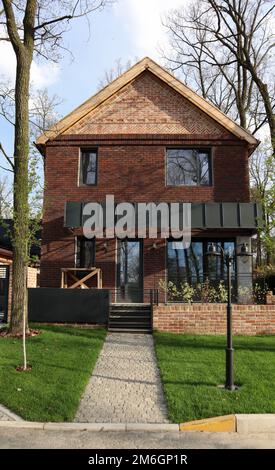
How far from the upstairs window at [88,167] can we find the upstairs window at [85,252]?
2293 mm

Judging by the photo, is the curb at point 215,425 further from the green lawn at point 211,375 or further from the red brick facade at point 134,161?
the red brick facade at point 134,161

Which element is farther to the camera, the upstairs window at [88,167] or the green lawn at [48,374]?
the upstairs window at [88,167]

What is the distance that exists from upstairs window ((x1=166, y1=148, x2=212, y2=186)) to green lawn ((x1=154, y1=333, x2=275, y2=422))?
6676mm

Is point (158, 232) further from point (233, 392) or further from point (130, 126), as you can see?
point (233, 392)

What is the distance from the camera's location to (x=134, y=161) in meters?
15.4

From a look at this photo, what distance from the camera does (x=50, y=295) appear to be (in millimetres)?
12633

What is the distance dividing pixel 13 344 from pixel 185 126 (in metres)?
10.5

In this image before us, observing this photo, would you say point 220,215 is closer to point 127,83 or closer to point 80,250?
point 80,250

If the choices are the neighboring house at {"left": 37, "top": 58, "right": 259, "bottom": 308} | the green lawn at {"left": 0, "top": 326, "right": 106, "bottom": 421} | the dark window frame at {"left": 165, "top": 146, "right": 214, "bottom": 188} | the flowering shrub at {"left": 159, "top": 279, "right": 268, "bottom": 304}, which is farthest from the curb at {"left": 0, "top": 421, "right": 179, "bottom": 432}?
the dark window frame at {"left": 165, "top": 146, "right": 214, "bottom": 188}

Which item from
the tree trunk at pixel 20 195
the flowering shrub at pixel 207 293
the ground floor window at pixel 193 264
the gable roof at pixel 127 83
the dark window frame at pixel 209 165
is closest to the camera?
the tree trunk at pixel 20 195

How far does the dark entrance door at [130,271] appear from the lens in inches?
575

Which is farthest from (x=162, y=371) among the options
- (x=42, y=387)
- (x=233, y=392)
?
(x=42, y=387)

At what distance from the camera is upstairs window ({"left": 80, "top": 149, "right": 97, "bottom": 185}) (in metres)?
15.5

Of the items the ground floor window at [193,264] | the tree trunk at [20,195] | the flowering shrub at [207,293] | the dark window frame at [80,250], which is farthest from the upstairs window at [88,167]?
the flowering shrub at [207,293]
